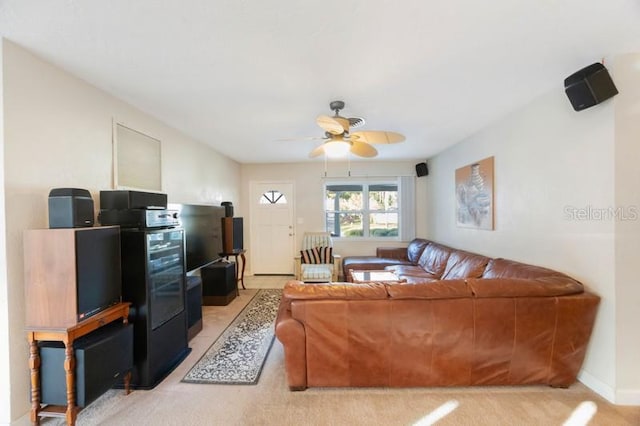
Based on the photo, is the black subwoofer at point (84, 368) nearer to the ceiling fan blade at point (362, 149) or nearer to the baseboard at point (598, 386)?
the ceiling fan blade at point (362, 149)

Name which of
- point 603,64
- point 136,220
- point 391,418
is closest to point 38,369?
point 136,220

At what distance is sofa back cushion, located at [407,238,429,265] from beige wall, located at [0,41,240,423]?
454 centimetres

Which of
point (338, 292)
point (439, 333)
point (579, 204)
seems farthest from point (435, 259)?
point (338, 292)

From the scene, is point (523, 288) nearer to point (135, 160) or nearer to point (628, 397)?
point (628, 397)

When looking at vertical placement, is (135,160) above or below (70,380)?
above

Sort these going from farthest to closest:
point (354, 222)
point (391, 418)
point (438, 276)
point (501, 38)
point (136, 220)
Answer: point (354, 222) → point (438, 276) → point (136, 220) → point (391, 418) → point (501, 38)

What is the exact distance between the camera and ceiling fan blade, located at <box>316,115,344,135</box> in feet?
7.36

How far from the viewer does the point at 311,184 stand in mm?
5938

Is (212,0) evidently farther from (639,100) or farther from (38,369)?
(639,100)

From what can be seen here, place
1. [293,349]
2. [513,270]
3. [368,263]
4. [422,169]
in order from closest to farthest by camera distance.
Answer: [293,349] → [513,270] → [368,263] → [422,169]

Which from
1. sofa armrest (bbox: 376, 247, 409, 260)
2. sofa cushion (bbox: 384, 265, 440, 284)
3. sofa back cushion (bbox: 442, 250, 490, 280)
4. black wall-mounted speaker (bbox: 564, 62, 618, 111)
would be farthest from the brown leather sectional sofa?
sofa armrest (bbox: 376, 247, 409, 260)

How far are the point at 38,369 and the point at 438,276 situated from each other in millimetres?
4099

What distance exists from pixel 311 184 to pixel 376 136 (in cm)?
333

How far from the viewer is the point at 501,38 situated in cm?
169
